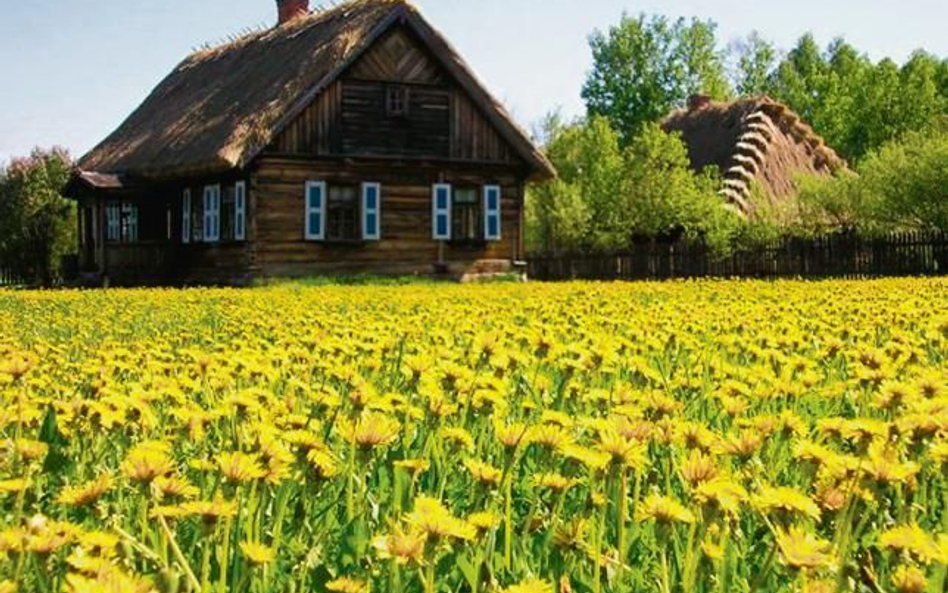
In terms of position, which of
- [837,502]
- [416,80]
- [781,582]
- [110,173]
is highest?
[416,80]

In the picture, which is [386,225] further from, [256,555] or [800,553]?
[800,553]

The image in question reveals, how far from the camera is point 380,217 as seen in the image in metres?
24.8

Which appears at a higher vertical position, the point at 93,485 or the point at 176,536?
the point at 93,485

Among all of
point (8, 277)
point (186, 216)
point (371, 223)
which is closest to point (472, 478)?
point (371, 223)

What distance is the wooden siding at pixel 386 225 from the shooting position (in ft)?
76.8

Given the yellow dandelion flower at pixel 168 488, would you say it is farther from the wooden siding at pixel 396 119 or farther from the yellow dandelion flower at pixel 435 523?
the wooden siding at pixel 396 119

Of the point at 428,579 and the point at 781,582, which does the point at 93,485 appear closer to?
the point at 428,579

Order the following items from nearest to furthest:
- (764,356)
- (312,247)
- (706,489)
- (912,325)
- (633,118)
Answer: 1. (706,489)
2. (764,356)
3. (912,325)
4. (312,247)
5. (633,118)

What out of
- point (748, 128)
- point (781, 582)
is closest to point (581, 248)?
point (748, 128)

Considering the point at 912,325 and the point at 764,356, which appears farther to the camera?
the point at 912,325

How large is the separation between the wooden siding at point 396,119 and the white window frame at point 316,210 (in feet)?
2.23

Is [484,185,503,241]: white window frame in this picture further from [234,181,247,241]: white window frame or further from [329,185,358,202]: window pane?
[234,181,247,241]: white window frame

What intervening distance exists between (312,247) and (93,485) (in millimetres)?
22392

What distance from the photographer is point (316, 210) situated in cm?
2402
